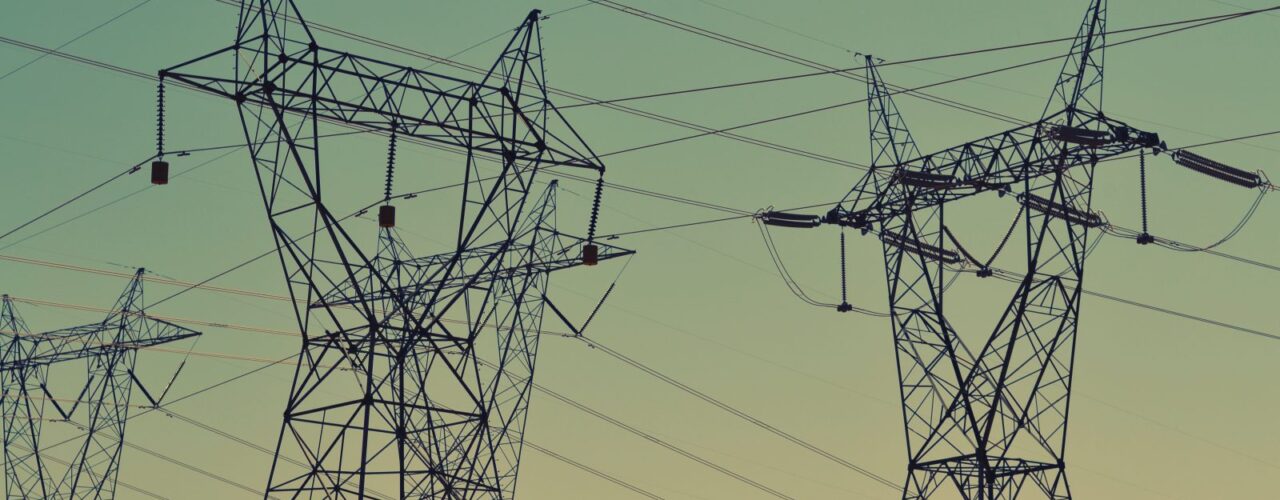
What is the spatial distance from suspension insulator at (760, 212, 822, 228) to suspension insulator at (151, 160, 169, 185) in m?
13.8

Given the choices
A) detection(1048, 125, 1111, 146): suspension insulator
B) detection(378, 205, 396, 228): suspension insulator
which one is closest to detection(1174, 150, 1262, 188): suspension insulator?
detection(1048, 125, 1111, 146): suspension insulator

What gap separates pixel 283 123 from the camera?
2673cm

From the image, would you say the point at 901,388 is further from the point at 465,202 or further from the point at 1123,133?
the point at 465,202

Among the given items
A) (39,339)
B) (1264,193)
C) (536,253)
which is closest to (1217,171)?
(1264,193)

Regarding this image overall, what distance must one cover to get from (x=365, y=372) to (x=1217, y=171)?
56.9ft

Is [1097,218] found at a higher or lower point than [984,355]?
higher

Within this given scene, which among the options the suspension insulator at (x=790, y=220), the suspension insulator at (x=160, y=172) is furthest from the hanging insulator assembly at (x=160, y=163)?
the suspension insulator at (x=790, y=220)

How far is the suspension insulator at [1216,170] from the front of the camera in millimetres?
34594

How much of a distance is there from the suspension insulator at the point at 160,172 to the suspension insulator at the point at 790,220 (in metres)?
13.8

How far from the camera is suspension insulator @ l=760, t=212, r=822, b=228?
37.0 m

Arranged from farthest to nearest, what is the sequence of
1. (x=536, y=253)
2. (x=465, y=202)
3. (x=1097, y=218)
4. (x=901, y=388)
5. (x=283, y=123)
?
(x=536, y=253)
(x=1097, y=218)
(x=901, y=388)
(x=465, y=202)
(x=283, y=123)

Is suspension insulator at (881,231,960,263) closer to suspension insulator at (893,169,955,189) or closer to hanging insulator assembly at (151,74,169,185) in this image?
suspension insulator at (893,169,955,189)

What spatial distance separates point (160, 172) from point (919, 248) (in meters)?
14.1

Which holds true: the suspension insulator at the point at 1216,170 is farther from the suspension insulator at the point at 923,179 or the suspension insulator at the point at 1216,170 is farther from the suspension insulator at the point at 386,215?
the suspension insulator at the point at 386,215
